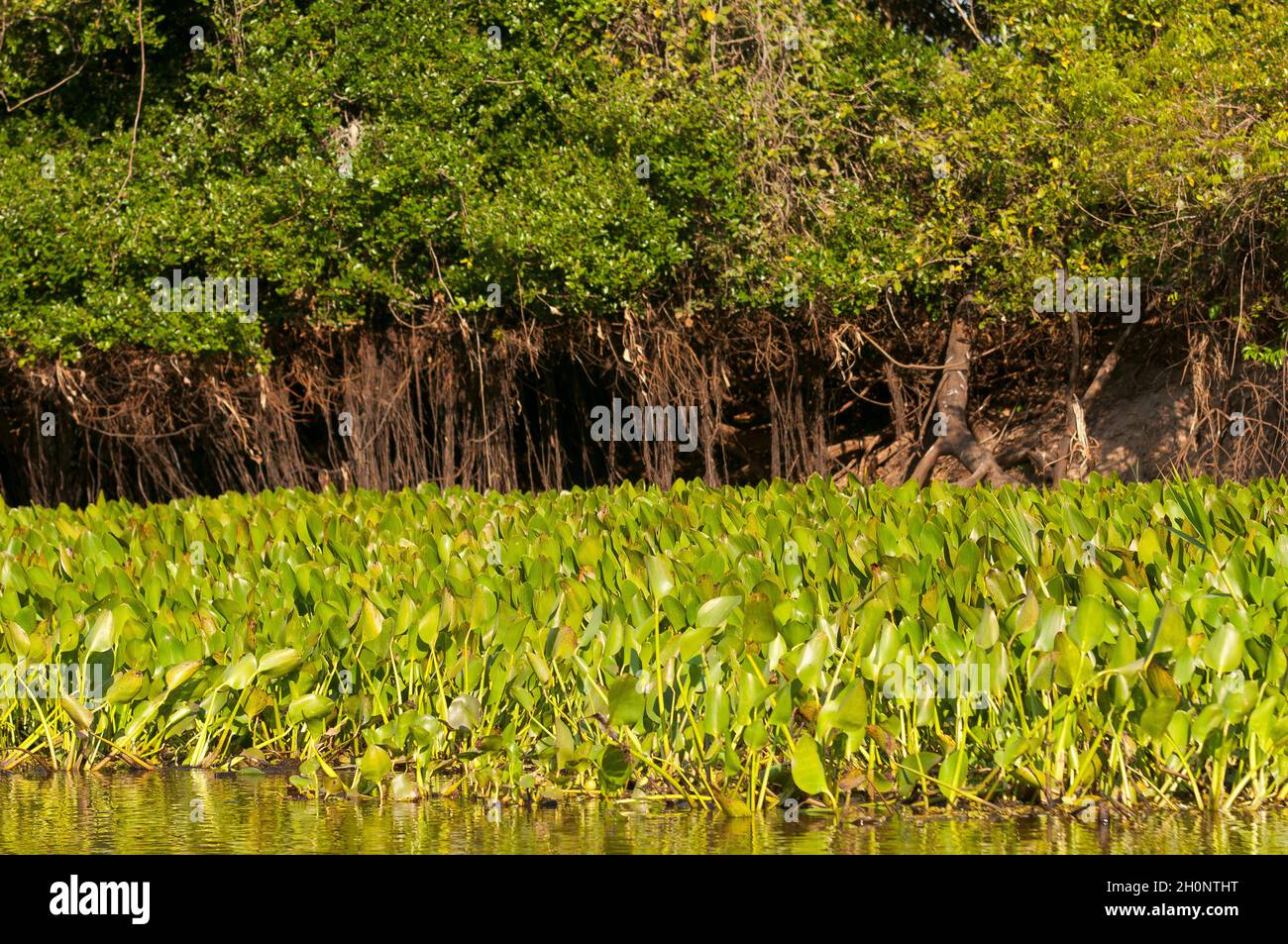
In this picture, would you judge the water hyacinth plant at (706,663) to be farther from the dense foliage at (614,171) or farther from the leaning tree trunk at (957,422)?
the leaning tree trunk at (957,422)

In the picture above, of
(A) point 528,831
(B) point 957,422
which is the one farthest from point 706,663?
(B) point 957,422

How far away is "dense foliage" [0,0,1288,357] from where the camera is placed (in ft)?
36.9

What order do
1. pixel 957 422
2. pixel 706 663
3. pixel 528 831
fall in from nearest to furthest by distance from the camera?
pixel 528 831 < pixel 706 663 < pixel 957 422

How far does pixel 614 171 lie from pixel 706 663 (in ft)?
27.9

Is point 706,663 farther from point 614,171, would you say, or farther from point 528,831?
point 614,171

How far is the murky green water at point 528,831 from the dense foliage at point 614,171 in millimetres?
7850

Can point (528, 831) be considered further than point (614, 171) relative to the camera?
No

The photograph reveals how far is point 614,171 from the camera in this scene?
1218 cm

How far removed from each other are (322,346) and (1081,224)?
6.99 metres

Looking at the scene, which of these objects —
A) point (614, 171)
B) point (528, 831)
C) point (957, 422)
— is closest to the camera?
point (528, 831)

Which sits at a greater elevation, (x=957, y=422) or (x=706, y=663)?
(x=957, y=422)

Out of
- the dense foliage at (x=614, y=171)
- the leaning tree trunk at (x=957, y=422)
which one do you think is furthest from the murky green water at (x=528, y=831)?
the leaning tree trunk at (x=957, y=422)
